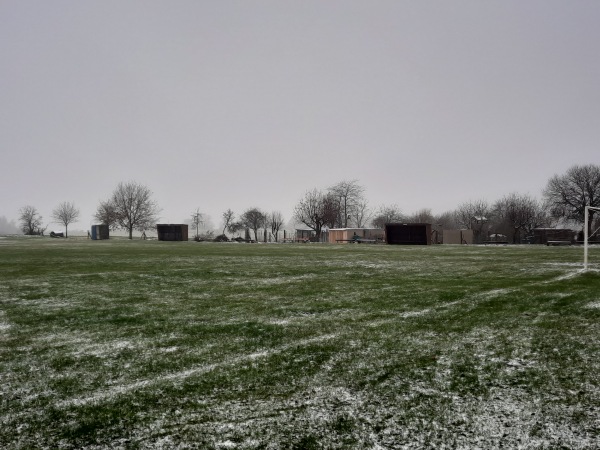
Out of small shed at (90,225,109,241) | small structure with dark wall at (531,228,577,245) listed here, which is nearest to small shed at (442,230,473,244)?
small structure with dark wall at (531,228,577,245)

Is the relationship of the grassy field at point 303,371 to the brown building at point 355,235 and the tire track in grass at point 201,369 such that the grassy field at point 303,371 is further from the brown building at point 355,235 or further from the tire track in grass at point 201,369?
the brown building at point 355,235

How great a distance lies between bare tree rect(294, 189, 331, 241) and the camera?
280 feet

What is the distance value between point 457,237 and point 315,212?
29797 millimetres

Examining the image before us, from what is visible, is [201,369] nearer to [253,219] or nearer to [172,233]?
[172,233]

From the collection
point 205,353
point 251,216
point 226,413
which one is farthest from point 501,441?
point 251,216

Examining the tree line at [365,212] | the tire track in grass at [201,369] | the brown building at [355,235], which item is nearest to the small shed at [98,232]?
the tree line at [365,212]

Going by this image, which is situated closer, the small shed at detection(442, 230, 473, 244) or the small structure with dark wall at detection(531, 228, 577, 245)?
the small structure with dark wall at detection(531, 228, 577, 245)

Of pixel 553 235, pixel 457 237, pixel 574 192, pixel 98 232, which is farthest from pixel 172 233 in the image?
pixel 574 192

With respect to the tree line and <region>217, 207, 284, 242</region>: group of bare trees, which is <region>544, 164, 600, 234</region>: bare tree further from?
<region>217, 207, 284, 242</region>: group of bare trees

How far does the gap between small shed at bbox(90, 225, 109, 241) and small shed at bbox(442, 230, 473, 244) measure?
65694 millimetres

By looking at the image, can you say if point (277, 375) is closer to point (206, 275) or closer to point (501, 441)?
point (501, 441)

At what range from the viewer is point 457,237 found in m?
68.4

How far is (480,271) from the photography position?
17781 millimetres

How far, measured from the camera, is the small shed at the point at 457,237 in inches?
2687
